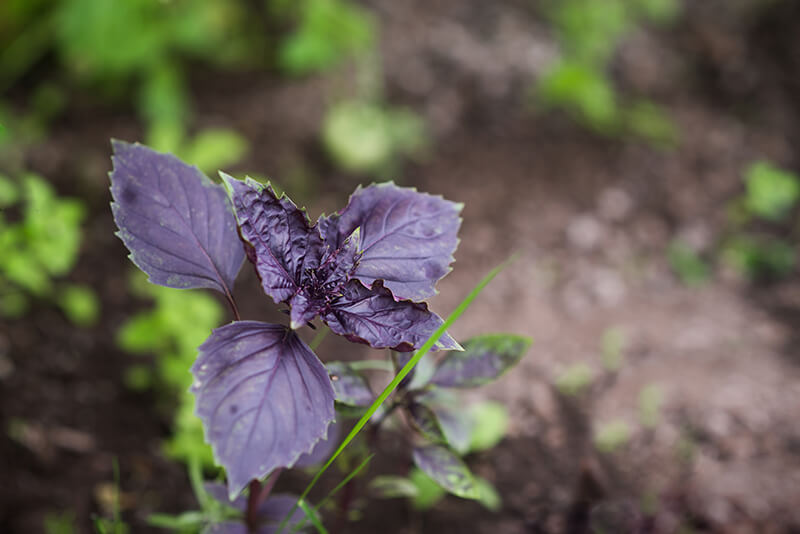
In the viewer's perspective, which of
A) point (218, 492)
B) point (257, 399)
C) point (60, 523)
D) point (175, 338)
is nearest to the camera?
point (257, 399)

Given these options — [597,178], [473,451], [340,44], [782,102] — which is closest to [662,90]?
[782,102]

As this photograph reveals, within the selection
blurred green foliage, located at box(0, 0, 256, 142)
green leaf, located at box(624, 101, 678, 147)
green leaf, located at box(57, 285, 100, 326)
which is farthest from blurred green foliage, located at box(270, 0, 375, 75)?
green leaf, located at box(624, 101, 678, 147)

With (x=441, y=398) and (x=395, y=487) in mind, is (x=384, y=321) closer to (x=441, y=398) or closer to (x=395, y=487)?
(x=441, y=398)

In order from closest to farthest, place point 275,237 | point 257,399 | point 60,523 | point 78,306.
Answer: point 257,399 < point 275,237 < point 60,523 < point 78,306

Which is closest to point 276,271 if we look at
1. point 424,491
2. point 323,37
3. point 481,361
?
point 481,361

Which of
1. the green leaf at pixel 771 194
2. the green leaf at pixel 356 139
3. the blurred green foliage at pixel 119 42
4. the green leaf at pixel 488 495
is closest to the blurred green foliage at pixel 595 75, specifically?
the green leaf at pixel 771 194

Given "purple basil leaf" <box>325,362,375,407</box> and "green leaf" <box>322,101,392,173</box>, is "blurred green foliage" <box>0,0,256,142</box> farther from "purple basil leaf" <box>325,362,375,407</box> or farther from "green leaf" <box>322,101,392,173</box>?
"purple basil leaf" <box>325,362,375,407</box>

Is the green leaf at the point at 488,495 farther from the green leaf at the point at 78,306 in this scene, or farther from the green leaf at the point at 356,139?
the green leaf at the point at 356,139
